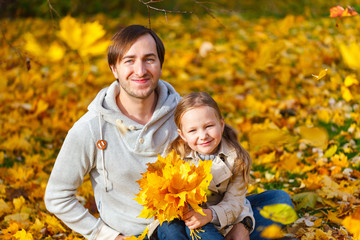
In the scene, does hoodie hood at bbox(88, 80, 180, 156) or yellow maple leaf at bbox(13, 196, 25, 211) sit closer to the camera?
hoodie hood at bbox(88, 80, 180, 156)

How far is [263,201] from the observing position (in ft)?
8.73

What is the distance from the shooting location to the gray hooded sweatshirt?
7.82 feet

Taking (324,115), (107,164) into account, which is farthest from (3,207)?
(324,115)

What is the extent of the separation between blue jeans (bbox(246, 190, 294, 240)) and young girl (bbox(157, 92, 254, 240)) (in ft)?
0.42

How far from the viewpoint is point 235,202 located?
2.29 metres

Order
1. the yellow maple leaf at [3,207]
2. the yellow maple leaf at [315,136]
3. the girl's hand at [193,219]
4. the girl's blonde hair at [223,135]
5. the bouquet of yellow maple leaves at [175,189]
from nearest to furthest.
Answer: the bouquet of yellow maple leaves at [175,189]
the girl's hand at [193,219]
the girl's blonde hair at [223,135]
the yellow maple leaf at [3,207]
the yellow maple leaf at [315,136]

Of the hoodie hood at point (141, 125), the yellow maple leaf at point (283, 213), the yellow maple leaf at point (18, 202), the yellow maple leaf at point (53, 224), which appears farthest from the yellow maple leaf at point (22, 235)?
the yellow maple leaf at point (283, 213)

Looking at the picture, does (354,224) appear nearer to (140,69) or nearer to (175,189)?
→ (175,189)

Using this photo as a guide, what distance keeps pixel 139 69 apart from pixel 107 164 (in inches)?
21.9

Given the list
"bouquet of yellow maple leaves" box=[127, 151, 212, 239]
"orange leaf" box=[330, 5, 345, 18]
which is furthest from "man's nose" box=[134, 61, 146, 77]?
"orange leaf" box=[330, 5, 345, 18]

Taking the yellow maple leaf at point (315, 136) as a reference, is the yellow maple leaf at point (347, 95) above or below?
above

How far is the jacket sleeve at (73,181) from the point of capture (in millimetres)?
2363

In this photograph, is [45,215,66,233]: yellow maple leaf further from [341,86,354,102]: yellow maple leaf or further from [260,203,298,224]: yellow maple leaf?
[341,86,354,102]: yellow maple leaf

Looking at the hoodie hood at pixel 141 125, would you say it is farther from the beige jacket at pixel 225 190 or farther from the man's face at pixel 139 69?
the beige jacket at pixel 225 190
